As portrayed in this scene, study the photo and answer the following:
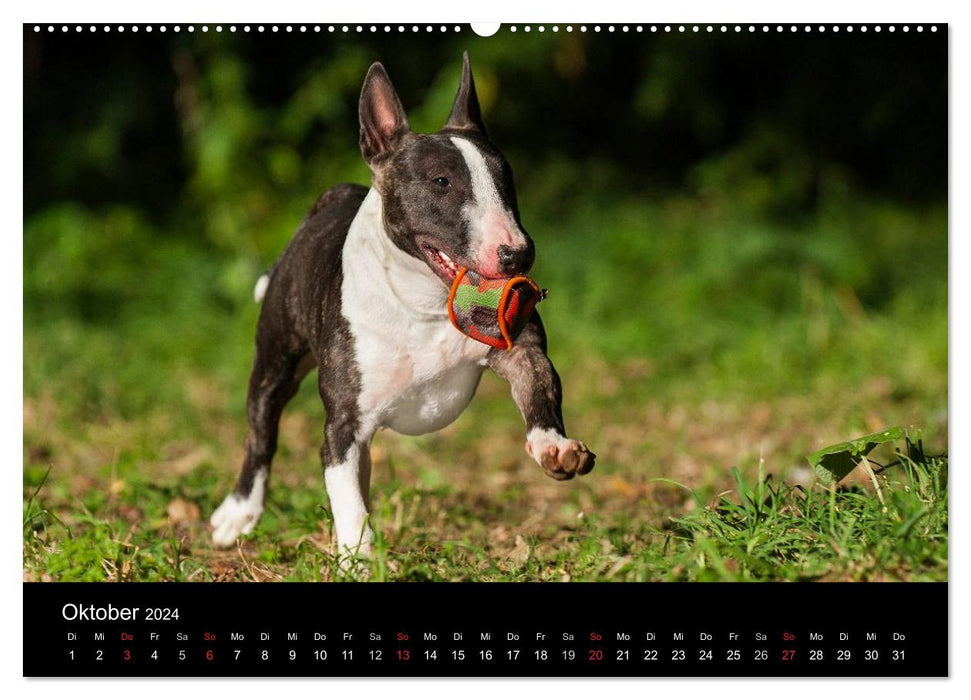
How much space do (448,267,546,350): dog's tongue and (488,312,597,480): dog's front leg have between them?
15 cm

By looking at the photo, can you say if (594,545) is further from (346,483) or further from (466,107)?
(466,107)

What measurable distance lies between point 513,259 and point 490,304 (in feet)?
0.47

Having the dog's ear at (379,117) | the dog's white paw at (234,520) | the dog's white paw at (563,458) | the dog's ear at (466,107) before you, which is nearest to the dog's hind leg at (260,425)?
the dog's white paw at (234,520)

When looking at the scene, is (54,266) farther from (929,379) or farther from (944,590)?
(944,590)

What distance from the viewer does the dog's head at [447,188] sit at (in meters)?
2.69

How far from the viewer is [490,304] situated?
8.91 feet

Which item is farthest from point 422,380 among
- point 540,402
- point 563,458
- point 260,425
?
point 260,425

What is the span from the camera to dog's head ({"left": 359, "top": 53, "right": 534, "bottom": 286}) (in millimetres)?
2686

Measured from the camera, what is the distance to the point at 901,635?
9.18ft

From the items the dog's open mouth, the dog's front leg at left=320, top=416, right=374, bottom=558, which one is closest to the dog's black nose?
the dog's open mouth

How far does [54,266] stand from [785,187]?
180 inches

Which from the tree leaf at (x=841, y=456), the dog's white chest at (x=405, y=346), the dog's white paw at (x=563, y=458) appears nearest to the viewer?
the dog's white paw at (x=563, y=458)

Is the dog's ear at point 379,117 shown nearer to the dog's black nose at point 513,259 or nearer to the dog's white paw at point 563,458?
the dog's black nose at point 513,259

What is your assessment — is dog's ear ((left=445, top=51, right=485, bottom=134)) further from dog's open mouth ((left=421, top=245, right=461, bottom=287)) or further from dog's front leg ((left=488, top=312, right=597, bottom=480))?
dog's front leg ((left=488, top=312, right=597, bottom=480))
